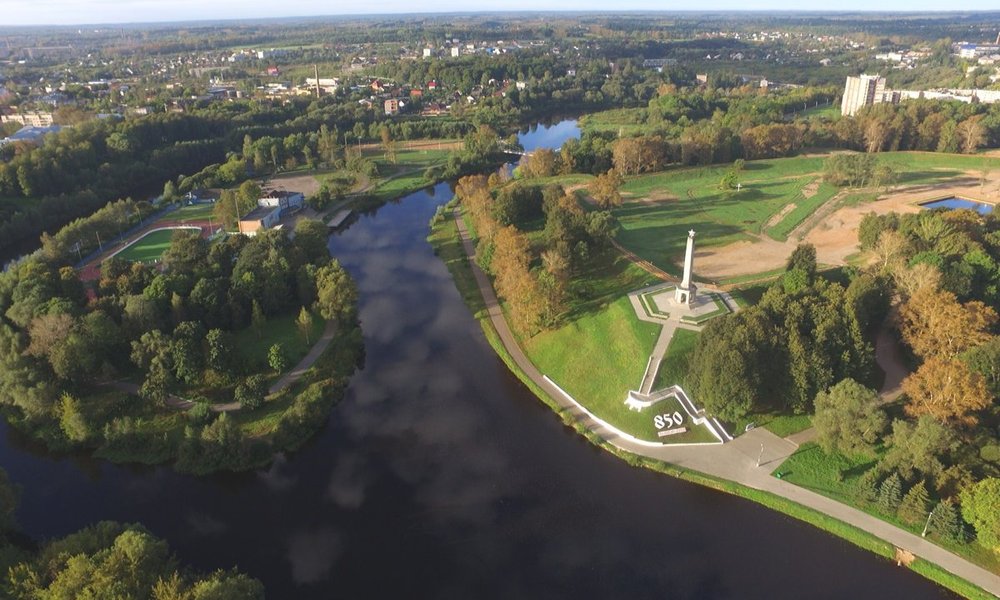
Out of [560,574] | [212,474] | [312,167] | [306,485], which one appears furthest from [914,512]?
[312,167]

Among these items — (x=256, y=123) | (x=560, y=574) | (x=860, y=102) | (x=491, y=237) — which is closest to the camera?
(x=560, y=574)

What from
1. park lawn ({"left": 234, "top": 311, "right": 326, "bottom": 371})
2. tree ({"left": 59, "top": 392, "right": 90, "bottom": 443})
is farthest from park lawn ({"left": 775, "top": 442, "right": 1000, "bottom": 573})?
tree ({"left": 59, "top": 392, "right": 90, "bottom": 443})

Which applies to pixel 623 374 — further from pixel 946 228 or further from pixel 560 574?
pixel 946 228

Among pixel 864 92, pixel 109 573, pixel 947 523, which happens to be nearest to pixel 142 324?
pixel 109 573

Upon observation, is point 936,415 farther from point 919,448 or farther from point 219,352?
point 219,352

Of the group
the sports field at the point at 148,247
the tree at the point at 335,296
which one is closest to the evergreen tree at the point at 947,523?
the tree at the point at 335,296

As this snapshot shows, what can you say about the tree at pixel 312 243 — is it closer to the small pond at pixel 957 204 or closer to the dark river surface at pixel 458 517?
the dark river surface at pixel 458 517
